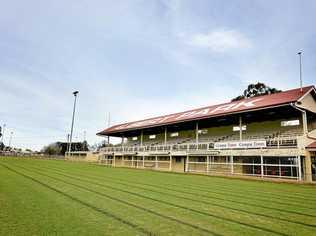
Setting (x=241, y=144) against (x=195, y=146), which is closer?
(x=241, y=144)

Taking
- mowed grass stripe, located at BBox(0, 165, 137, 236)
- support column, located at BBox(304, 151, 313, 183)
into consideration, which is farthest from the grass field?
support column, located at BBox(304, 151, 313, 183)

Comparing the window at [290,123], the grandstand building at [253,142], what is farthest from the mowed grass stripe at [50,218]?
the window at [290,123]

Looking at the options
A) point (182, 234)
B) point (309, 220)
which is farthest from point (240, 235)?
point (309, 220)

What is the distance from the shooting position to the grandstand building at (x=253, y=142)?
19.7 m

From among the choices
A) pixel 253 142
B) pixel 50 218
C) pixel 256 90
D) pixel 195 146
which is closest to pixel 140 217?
pixel 50 218

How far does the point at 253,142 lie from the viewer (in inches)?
852

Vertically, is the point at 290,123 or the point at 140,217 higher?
the point at 290,123

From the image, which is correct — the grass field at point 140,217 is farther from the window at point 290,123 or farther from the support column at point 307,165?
the window at point 290,123

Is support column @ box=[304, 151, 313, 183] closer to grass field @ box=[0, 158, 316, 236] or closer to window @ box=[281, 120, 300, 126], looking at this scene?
window @ box=[281, 120, 300, 126]

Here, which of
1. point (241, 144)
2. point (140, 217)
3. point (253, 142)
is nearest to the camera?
point (140, 217)

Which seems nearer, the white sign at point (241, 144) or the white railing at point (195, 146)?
the white railing at point (195, 146)

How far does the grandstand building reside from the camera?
1969 centimetres

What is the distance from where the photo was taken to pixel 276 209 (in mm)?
7996

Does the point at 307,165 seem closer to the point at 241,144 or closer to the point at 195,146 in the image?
the point at 241,144
